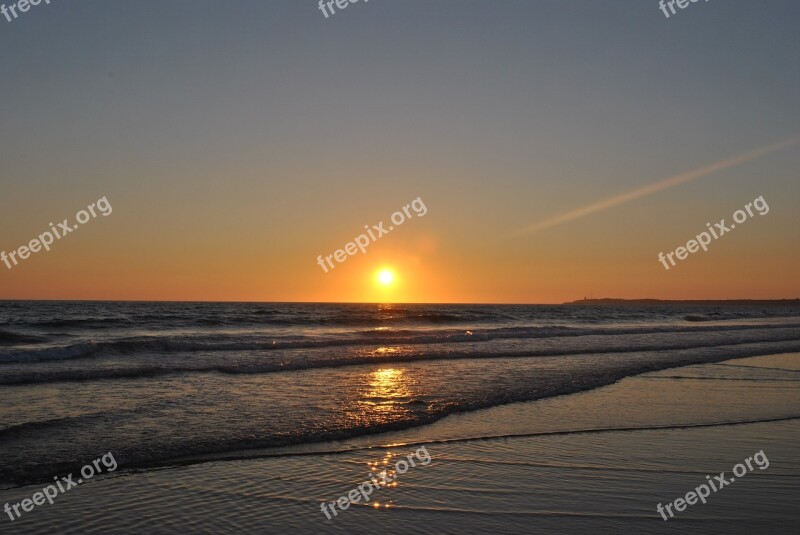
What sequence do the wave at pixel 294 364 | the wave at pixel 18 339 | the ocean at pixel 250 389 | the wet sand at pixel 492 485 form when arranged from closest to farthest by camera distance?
the wet sand at pixel 492 485
the ocean at pixel 250 389
the wave at pixel 294 364
the wave at pixel 18 339

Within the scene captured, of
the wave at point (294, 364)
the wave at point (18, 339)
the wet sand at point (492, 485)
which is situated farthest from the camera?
the wave at point (18, 339)

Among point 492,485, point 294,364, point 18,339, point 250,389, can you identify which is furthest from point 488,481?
point 18,339

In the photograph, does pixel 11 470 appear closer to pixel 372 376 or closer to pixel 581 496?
pixel 581 496

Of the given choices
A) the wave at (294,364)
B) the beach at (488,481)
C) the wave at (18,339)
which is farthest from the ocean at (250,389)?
the wave at (18,339)

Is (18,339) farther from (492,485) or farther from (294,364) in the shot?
(492,485)

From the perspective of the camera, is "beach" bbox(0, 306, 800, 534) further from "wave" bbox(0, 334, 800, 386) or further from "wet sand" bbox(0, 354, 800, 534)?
"wave" bbox(0, 334, 800, 386)

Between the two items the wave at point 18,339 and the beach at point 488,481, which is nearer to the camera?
the beach at point 488,481

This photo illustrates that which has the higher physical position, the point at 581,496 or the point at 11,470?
the point at 11,470

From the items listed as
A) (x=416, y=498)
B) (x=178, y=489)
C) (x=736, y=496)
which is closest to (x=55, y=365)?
(x=178, y=489)

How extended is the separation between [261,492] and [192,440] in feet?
9.61

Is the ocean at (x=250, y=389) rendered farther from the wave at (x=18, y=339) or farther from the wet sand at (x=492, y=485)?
the wave at (x=18, y=339)

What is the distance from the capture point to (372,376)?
60.4ft

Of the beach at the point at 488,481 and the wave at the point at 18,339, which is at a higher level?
the wave at the point at 18,339

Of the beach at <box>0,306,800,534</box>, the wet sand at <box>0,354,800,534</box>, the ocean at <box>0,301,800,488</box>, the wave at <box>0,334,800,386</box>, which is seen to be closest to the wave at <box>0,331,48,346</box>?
the ocean at <box>0,301,800,488</box>
